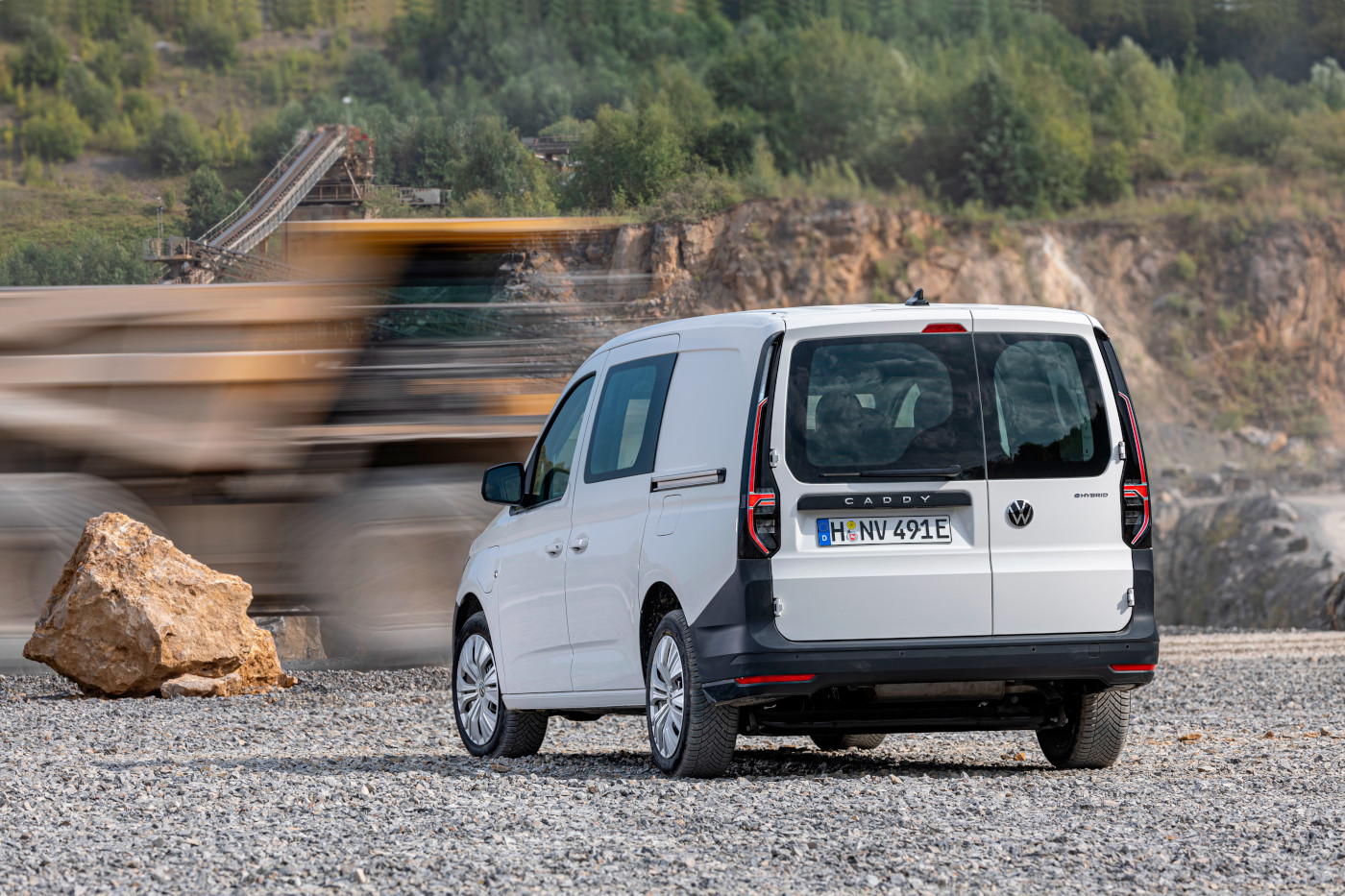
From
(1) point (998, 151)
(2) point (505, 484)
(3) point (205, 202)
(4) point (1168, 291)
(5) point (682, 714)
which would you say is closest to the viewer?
(5) point (682, 714)

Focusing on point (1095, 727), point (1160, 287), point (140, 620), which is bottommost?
point (1160, 287)

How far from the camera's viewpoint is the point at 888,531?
6621 millimetres

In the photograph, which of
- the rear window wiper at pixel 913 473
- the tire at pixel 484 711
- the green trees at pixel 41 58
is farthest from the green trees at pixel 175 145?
the rear window wiper at pixel 913 473

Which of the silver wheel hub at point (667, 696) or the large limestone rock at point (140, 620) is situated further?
the large limestone rock at point (140, 620)

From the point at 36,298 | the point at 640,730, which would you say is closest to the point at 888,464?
→ the point at 640,730

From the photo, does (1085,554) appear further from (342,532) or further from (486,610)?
(342,532)

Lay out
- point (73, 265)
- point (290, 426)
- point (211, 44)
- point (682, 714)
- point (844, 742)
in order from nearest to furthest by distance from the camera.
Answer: point (682, 714) → point (844, 742) → point (290, 426) → point (73, 265) → point (211, 44)

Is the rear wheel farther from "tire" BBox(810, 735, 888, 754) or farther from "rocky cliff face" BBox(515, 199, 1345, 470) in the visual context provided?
"rocky cliff face" BBox(515, 199, 1345, 470)

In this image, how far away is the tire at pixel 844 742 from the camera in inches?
358

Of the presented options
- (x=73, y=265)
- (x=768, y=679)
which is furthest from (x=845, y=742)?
(x=73, y=265)

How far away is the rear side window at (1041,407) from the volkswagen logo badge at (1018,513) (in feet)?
0.38

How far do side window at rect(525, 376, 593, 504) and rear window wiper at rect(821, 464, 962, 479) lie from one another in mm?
1925

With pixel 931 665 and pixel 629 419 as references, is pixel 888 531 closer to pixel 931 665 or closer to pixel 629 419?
pixel 931 665

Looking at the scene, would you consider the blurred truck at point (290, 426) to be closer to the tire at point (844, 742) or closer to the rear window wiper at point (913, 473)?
the tire at point (844, 742)
